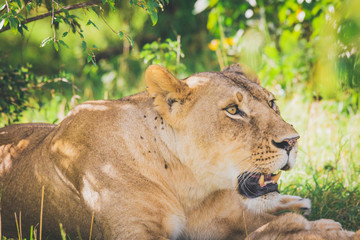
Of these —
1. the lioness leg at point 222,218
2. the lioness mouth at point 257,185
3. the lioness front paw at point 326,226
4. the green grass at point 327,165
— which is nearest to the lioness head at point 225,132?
the lioness mouth at point 257,185

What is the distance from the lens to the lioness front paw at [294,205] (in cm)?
310

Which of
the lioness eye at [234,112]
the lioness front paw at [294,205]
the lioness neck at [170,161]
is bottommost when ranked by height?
the lioness front paw at [294,205]

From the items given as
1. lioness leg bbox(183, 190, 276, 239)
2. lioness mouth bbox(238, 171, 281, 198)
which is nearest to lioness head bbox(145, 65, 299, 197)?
lioness mouth bbox(238, 171, 281, 198)

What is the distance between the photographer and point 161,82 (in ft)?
8.68

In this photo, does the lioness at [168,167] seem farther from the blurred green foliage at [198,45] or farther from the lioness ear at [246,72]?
the blurred green foliage at [198,45]

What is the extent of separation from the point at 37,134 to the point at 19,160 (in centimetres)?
26

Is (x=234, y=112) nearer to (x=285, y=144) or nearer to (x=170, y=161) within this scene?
(x=285, y=144)

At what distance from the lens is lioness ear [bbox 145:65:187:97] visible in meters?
2.61

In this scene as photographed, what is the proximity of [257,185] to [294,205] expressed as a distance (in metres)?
0.49

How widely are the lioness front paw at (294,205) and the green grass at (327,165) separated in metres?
0.09

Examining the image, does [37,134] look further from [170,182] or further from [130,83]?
[130,83]

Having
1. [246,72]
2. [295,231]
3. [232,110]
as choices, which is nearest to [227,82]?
[232,110]

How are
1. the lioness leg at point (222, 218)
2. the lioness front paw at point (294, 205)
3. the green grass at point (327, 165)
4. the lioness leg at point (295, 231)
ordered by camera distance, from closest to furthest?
the lioness leg at point (295, 231), the lioness leg at point (222, 218), the lioness front paw at point (294, 205), the green grass at point (327, 165)

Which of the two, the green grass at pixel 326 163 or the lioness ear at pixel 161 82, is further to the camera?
the green grass at pixel 326 163
